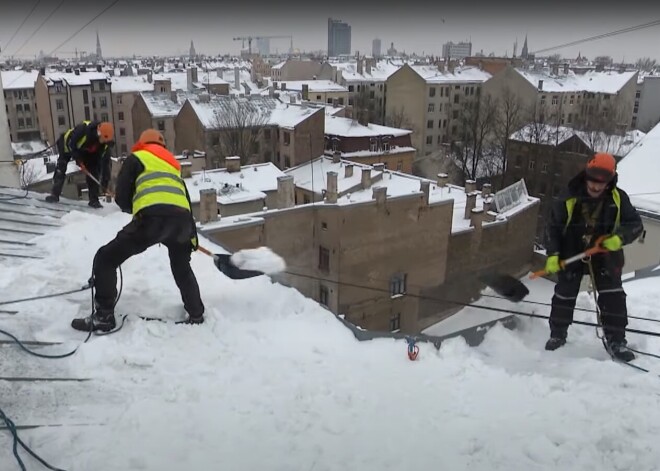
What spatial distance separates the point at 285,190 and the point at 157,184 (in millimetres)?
16903

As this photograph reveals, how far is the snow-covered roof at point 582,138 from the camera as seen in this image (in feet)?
118

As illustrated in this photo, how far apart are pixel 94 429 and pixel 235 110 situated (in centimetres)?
3223

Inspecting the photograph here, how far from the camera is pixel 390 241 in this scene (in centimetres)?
2047

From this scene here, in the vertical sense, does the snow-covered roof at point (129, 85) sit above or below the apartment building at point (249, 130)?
above

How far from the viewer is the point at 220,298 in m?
6.14

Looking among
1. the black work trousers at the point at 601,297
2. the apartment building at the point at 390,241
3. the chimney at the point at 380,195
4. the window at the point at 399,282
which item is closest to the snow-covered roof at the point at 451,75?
the apartment building at the point at 390,241

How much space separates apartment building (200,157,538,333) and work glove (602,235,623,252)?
424 inches

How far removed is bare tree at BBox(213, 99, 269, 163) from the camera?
3419 cm

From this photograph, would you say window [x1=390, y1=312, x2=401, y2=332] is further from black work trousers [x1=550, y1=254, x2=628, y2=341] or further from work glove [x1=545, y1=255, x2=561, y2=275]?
work glove [x1=545, y1=255, x2=561, y2=275]

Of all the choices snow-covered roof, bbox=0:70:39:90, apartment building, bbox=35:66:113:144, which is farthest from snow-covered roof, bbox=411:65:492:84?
snow-covered roof, bbox=0:70:39:90

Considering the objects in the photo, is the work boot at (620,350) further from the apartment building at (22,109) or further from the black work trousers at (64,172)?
the apartment building at (22,109)

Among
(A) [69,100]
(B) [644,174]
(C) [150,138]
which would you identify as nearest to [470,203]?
(B) [644,174]

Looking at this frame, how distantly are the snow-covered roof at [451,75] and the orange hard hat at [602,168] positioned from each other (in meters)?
49.0

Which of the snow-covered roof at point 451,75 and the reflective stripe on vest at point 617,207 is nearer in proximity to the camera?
the reflective stripe on vest at point 617,207
